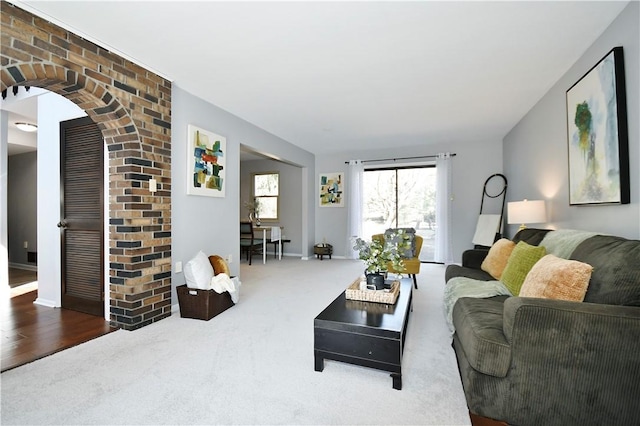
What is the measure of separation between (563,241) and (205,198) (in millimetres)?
3606

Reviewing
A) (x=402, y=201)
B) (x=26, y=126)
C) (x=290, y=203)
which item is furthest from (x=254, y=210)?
(x=26, y=126)

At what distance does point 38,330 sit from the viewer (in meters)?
2.54

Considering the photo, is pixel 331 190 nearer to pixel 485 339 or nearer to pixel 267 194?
pixel 267 194

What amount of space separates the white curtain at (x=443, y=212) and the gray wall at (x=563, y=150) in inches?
40.4

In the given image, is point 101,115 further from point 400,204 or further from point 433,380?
point 400,204

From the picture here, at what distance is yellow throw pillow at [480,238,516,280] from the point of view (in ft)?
9.20

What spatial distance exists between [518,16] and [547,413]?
2428 millimetres

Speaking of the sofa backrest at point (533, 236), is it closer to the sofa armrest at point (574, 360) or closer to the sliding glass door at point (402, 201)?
the sofa armrest at point (574, 360)

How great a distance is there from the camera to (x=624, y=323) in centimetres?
119

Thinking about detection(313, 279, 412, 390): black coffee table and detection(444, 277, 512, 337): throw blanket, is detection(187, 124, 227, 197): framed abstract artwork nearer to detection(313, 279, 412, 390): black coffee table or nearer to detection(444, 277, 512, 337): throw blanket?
detection(313, 279, 412, 390): black coffee table

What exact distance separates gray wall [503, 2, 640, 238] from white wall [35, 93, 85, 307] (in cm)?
499

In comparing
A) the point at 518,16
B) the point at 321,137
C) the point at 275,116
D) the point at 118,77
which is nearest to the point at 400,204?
the point at 321,137

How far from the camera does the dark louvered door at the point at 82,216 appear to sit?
2924mm

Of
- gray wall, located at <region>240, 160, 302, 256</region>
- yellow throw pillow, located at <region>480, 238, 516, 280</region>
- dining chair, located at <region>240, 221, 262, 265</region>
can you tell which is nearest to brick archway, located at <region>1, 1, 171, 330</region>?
dining chair, located at <region>240, 221, 262, 265</region>
